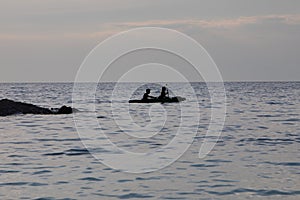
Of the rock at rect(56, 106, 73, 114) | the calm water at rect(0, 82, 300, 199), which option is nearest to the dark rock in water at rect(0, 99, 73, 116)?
the rock at rect(56, 106, 73, 114)

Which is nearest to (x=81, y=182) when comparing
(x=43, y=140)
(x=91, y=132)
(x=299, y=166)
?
(x=299, y=166)

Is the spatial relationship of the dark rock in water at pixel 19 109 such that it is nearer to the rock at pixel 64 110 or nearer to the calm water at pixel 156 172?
the rock at pixel 64 110

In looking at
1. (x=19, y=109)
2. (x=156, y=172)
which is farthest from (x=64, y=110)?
(x=156, y=172)

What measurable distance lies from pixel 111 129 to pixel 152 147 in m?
10.1

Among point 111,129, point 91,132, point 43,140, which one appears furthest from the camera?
→ point 111,129

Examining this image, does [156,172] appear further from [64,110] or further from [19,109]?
[19,109]

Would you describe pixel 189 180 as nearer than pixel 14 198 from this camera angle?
No

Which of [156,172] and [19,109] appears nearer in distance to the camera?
[156,172]

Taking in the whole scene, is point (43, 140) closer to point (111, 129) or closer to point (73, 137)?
point (73, 137)

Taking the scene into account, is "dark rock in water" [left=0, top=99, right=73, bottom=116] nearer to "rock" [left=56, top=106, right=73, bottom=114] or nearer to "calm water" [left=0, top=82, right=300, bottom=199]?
"rock" [left=56, top=106, right=73, bottom=114]

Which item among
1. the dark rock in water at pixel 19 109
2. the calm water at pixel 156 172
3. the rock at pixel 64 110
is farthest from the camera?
the rock at pixel 64 110

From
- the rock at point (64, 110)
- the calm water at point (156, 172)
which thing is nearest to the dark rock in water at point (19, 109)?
the rock at point (64, 110)

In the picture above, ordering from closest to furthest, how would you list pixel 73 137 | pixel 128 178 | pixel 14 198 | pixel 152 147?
1. pixel 14 198
2. pixel 128 178
3. pixel 152 147
4. pixel 73 137

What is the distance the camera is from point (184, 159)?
21016 millimetres
